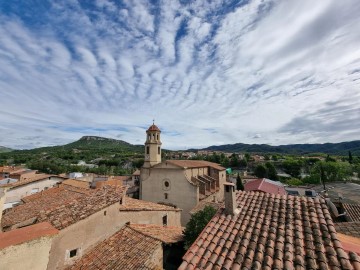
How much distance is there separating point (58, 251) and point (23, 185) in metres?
25.9

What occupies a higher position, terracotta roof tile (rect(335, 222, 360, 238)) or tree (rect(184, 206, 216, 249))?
terracotta roof tile (rect(335, 222, 360, 238))

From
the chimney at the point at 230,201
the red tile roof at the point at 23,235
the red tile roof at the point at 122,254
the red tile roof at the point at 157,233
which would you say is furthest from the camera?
the red tile roof at the point at 157,233

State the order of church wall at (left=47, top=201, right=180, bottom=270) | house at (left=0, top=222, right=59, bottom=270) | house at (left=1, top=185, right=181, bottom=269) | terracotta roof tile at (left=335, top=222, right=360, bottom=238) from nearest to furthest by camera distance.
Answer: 1. house at (left=0, top=222, right=59, bottom=270)
2. church wall at (left=47, top=201, right=180, bottom=270)
3. house at (left=1, top=185, right=181, bottom=269)
4. terracotta roof tile at (left=335, top=222, right=360, bottom=238)

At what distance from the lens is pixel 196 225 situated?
1222 centimetres

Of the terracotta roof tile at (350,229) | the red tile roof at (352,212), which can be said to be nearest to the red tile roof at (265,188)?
the red tile roof at (352,212)

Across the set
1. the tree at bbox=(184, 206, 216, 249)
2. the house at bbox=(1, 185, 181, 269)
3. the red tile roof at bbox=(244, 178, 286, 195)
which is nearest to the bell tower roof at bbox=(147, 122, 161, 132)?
the red tile roof at bbox=(244, 178, 286, 195)

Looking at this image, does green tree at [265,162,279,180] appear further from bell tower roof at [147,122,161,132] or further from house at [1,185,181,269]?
house at [1,185,181,269]

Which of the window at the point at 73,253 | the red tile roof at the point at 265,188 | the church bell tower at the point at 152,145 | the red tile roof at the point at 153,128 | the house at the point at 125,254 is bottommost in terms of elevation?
the red tile roof at the point at 265,188

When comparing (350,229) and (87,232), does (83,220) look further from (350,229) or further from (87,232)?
(350,229)

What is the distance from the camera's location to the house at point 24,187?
25.6 meters

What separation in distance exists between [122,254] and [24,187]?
1046 inches

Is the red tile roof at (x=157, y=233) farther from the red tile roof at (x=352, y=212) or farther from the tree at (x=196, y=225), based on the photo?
the red tile roof at (x=352, y=212)

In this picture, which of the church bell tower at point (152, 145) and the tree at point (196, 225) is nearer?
the tree at point (196, 225)

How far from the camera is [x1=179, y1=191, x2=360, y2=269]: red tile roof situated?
13.4 ft
